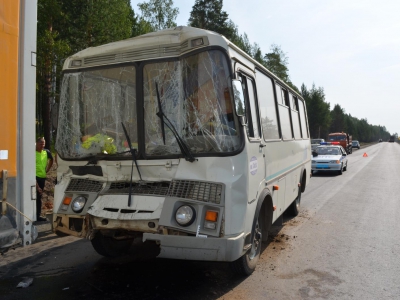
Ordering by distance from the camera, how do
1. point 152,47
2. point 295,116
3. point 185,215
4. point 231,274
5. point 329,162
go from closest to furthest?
1. point 185,215
2. point 152,47
3. point 231,274
4. point 295,116
5. point 329,162

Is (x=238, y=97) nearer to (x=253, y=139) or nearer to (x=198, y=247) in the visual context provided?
(x=253, y=139)

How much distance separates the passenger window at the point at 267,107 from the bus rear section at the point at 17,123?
296 centimetres

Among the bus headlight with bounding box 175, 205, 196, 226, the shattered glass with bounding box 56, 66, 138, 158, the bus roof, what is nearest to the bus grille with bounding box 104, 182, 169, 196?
the bus headlight with bounding box 175, 205, 196, 226

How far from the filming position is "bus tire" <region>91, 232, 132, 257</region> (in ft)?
18.5

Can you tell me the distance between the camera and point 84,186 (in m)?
4.87

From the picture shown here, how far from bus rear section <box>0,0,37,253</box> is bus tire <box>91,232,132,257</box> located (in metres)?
1.79

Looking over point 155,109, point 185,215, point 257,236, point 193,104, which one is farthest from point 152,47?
point 257,236

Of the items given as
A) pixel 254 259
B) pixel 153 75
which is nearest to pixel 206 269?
pixel 254 259

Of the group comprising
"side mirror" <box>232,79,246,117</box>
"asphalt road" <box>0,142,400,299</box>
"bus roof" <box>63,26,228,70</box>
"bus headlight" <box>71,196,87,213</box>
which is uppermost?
"bus roof" <box>63,26,228,70</box>

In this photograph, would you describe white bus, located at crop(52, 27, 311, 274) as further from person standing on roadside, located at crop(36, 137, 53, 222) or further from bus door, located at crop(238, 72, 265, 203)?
person standing on roadside, located at crop(36, 137, 53, 222)

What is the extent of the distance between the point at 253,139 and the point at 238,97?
0.65 metres

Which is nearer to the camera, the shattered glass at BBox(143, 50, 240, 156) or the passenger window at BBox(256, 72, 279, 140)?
the shattered glass at BBox(143, 50, 240, 156)

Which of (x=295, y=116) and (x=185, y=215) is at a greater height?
(x=295, y=116)

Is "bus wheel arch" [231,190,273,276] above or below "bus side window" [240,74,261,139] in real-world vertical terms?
below
